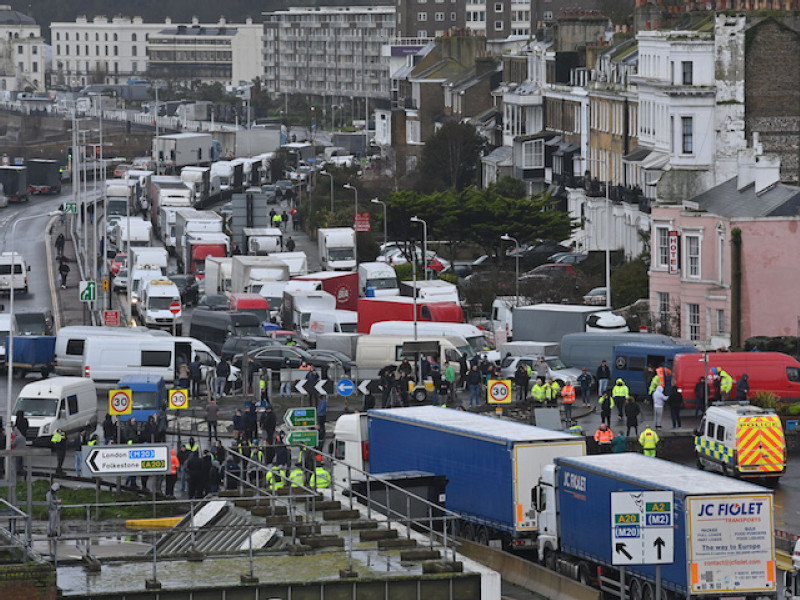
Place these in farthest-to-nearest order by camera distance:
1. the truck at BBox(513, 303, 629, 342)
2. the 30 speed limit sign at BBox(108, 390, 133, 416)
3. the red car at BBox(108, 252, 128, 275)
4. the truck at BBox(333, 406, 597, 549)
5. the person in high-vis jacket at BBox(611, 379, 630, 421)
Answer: the red car at BBox(108, 252, 128, 275), the truck at BBox(513, 303, 629, 342), the person in high-vis jacket at BBox(611, 379, 630, 421), the 30 speed limit sign at BBox(108, 390, 133, 416), the truck at BBox(333, 406, 597, 549)

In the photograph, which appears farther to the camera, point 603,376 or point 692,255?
point 692,255

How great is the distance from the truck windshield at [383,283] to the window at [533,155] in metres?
29.9

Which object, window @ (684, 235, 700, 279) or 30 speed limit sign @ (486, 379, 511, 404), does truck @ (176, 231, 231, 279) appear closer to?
window @ (684, 235, 700, 279)

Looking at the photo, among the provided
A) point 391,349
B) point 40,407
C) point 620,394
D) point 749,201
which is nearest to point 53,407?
point 40,407

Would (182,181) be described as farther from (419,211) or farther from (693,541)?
(693,541)

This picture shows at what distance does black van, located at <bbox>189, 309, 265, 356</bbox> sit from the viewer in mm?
68562

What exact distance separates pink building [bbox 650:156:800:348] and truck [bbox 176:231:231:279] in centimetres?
2530

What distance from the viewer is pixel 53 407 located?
5175 cm

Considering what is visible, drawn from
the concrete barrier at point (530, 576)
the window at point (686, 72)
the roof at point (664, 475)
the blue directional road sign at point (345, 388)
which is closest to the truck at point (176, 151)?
the window at point (686, 72)

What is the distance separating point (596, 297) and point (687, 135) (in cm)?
673

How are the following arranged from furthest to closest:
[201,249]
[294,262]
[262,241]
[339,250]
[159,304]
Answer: [262,241]
[339,250]
[201,249]
[294,262]
[159,304]

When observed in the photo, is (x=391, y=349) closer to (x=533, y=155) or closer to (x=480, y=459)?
(x=480, y=459)

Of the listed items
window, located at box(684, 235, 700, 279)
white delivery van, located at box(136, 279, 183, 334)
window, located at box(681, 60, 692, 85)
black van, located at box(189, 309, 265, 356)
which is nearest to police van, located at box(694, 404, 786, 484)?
window, located at box(684, 235, 700, 279)

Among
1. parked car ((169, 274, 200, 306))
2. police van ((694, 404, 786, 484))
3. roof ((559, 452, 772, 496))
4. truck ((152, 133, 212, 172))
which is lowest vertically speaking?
police van ((694, 404, 786, 484))
